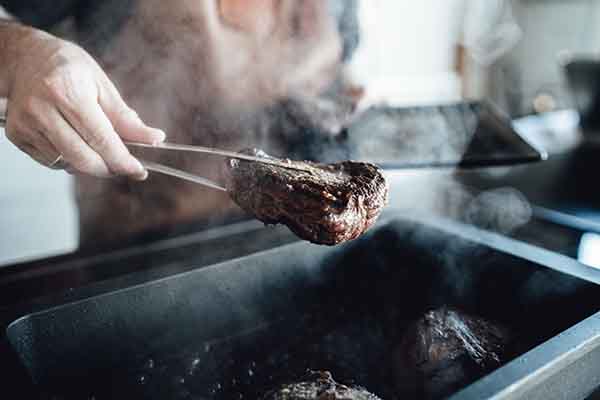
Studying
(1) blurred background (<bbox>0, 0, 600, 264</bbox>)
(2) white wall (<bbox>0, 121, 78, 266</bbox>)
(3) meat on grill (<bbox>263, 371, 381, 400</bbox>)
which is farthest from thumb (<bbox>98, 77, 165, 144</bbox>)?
(1) blurred background (<bbox>0, 0, 600, 264</bbox>)

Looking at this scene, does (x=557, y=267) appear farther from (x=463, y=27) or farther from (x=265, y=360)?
(x=463, y=27)

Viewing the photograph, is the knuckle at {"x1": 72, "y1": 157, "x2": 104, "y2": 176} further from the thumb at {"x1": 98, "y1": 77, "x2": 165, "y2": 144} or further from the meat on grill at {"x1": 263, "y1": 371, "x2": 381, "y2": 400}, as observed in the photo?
the meat on grill at {"x1": 263, "y1": 371, "x2": 381, "y2": 400}

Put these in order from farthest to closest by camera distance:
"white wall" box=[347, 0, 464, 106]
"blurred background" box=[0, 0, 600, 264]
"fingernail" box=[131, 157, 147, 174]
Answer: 1. "blurred background" box=[0, 0, 600, 264]
2. "white wall" box=[347, 0, 464, 106]
3. "fingernail" box=[131, 157, 147, 174]

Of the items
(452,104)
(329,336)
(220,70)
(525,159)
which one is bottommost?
(329,336)

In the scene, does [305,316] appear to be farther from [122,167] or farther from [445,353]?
[122,167]

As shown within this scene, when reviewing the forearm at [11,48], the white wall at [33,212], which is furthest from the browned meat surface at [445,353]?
the white wall at [33,212]

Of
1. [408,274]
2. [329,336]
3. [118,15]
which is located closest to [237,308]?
[329,336]
